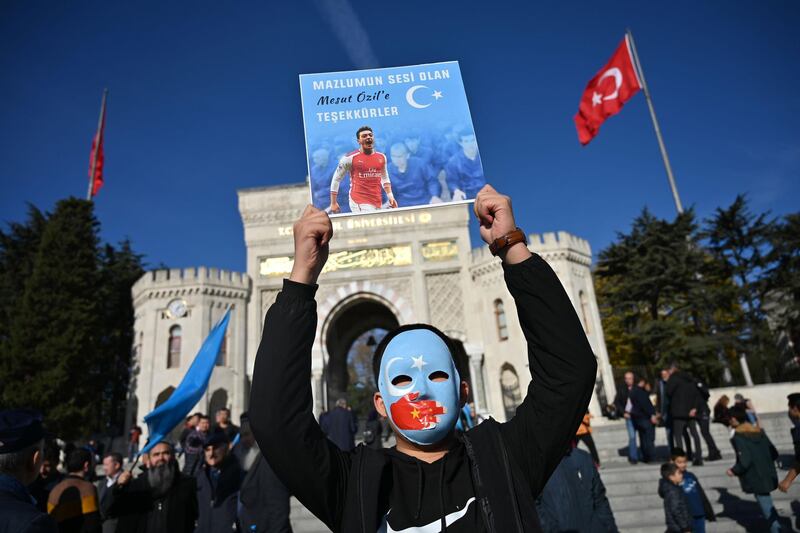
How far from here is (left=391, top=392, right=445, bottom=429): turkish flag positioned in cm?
156

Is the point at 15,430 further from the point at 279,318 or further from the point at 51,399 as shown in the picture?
the point at 51,399

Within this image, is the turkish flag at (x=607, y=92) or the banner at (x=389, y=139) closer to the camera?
the banner at (x=389, y=139)

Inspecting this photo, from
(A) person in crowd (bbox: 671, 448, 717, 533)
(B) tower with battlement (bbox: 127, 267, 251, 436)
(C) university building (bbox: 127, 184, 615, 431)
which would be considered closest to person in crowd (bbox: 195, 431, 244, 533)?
(A) person in crowd (bbox: 671, 448, 717, 533)

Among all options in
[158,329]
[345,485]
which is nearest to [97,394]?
[158,329]

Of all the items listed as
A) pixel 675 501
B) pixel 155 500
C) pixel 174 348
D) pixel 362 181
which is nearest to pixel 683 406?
pixel 675 501

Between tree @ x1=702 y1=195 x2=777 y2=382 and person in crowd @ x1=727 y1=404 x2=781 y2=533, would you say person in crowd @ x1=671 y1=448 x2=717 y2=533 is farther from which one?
tree @ x1=702 y1=195 x2=777 y2=382

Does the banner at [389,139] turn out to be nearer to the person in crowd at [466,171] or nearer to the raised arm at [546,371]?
the person in crowd at [466,171]

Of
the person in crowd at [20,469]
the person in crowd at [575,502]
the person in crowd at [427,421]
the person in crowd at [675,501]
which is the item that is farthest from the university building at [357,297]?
the person in crowd at [427,421]

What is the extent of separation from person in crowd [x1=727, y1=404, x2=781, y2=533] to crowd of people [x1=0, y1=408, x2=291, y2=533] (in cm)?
530

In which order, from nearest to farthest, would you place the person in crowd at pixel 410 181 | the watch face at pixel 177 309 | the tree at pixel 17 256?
the person in crowd at pixel 410 181
the watch face at pixel 177 309
the tree at pixel 17 256

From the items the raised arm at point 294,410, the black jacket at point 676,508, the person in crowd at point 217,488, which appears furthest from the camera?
the black jacket at point 676,508

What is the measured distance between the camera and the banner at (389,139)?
2.29 m

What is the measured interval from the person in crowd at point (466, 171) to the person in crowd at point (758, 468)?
18.9 ft

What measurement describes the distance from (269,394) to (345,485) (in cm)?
38
